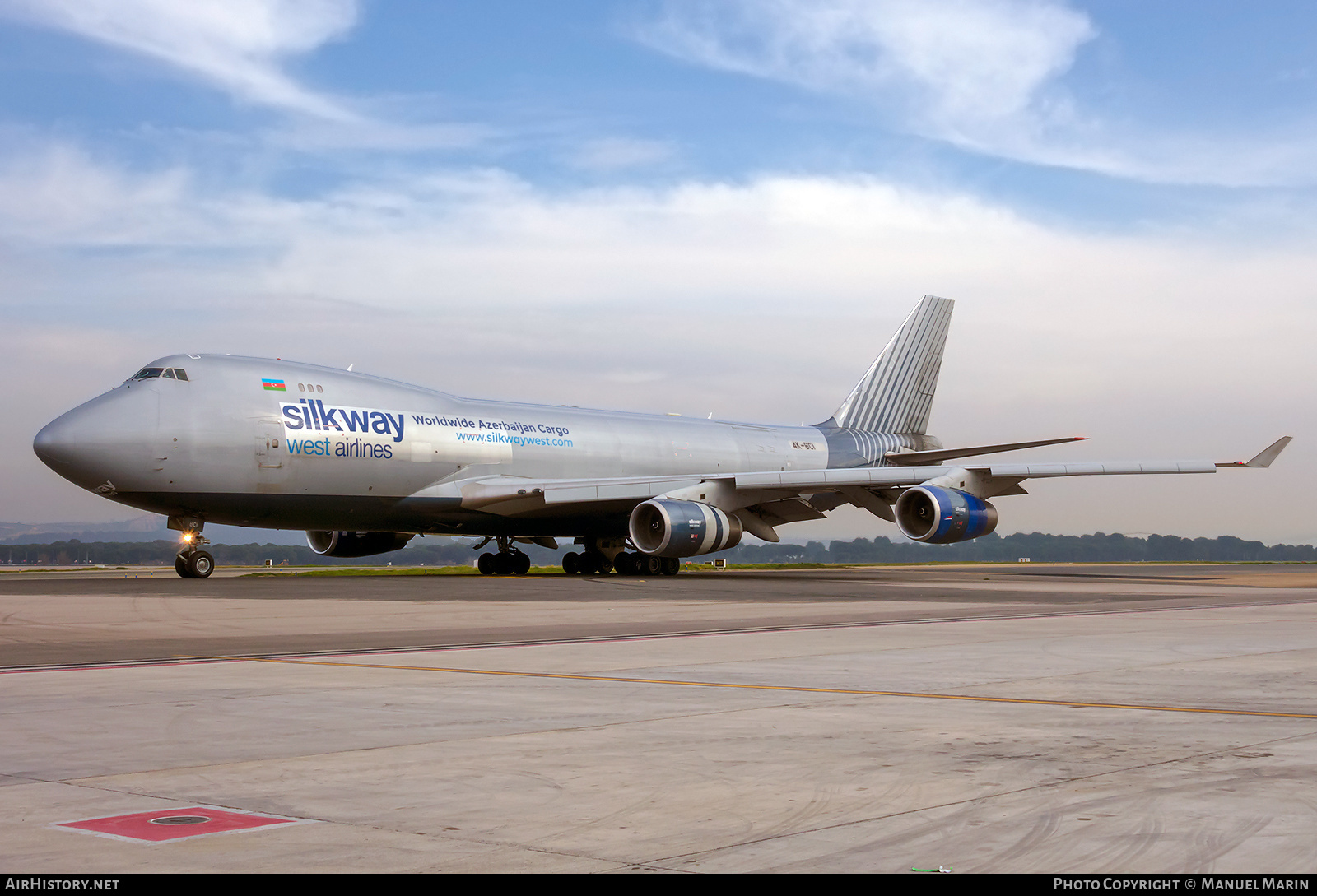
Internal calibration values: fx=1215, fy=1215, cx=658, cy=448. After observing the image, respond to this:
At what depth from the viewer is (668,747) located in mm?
6359

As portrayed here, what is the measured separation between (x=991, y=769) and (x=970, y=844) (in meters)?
1.48

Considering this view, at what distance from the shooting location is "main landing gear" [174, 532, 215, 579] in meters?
26.2

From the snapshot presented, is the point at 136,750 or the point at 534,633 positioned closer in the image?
the point at 136,750

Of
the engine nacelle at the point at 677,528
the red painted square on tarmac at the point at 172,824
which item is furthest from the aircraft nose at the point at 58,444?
the red painted square on tarmac at the point at 172,824

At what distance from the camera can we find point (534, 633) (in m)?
14.2

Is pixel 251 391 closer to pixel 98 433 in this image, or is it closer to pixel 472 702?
pixel 98 433

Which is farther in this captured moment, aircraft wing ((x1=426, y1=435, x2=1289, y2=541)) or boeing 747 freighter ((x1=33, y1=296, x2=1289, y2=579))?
aircraft wing ((x1=426, y1=435, x2=1289, y2=541))

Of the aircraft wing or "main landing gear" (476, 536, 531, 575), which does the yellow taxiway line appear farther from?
"main landing gear" (476, 536, 531, 575)

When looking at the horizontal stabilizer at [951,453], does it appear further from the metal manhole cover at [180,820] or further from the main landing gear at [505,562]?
the metal manhole cover at [180,820]

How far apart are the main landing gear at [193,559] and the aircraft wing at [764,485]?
5.97 m

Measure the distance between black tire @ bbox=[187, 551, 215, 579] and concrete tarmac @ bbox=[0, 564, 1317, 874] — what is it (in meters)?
11.7

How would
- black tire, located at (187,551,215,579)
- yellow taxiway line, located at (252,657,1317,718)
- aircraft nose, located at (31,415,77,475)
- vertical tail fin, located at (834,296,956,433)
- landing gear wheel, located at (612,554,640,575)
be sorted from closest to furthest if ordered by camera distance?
1. yellow taxiway line, located at (252,657,1317,718)
2. aircraft nose, located at (31,415,77,475)
3. black tire, located at (187,551,215,579)
4. landing gear wheel, located at (612,554,640,575)
5. vertical tail fin, located at (834,296,956,433)

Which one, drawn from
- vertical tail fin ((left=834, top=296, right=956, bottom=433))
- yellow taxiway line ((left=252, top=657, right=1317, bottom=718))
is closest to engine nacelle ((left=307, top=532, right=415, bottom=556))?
vertical tail fin ((left=834, top=296, right=956, bottom=433))
